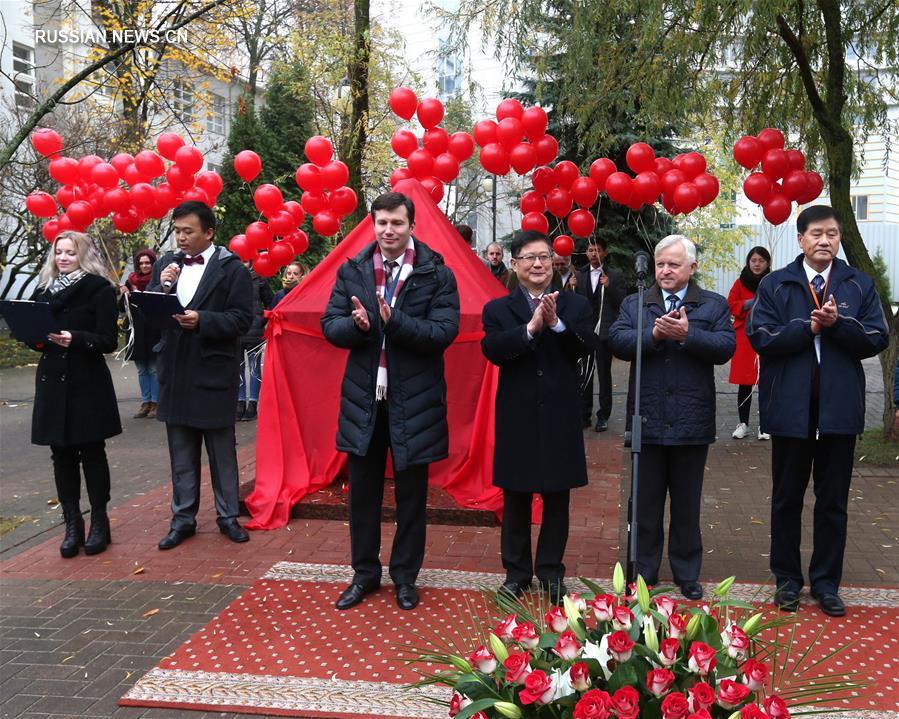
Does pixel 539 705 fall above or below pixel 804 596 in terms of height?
above

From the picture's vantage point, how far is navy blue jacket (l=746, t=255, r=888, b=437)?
425cm

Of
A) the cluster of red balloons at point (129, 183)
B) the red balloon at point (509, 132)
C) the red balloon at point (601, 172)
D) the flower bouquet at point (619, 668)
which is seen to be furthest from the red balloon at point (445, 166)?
the flower bouquet at point (619, 668)

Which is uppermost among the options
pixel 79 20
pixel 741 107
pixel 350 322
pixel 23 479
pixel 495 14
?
pixel 79 20

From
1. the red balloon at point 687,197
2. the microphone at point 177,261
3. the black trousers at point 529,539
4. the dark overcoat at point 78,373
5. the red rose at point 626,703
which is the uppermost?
the red balloon at point 687,197

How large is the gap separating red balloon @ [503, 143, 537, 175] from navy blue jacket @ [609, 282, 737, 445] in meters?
2.95

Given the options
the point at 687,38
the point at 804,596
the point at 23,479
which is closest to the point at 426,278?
the point at 804,596

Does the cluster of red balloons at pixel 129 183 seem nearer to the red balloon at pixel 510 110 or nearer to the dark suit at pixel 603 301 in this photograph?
the red balloon at pixel 510 110

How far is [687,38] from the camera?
25.3 feet

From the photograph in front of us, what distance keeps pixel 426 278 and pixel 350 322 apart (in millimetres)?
505

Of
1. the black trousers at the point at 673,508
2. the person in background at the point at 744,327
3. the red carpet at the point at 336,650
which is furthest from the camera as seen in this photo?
the person in background at the point at 744,327

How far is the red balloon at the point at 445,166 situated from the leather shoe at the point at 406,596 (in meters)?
3.80

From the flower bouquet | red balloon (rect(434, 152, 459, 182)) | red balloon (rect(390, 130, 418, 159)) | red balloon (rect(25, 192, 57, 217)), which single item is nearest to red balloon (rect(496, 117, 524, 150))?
red balloon (rect(434, 152, 459, 182))

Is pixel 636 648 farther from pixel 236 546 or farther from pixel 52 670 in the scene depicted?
pixel 236 546

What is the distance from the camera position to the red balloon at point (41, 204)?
26.0 feet
